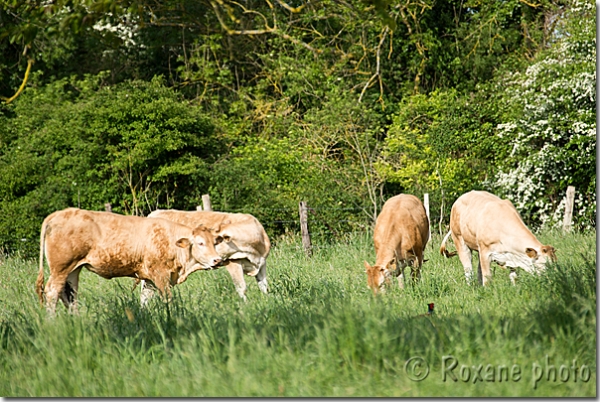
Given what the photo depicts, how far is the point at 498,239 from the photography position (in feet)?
31.1

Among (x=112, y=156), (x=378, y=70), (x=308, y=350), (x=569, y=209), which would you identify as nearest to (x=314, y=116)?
(x=378, y=70)

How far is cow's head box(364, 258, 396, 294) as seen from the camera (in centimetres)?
874

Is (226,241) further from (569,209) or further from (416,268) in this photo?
(569,209)

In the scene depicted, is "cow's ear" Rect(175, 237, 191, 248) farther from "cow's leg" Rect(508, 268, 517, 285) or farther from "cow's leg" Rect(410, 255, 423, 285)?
"cow's leg" Rect(508, 268, 517, 285)

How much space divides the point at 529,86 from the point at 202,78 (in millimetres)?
9586

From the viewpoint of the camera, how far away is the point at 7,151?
61.8 feet

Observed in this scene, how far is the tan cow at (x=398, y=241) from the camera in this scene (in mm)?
9108

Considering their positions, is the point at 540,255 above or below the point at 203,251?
below

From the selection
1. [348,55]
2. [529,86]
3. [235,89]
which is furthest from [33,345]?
[235,89]

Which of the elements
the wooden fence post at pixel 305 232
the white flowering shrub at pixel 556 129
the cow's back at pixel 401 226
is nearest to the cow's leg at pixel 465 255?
the cow's back at pixel 401 226

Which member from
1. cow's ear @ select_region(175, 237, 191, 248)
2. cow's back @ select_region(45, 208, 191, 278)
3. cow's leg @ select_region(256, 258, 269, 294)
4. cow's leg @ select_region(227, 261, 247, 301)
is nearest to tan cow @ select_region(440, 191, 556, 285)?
cow's leg @ select_region(256, 258, 269, 294)

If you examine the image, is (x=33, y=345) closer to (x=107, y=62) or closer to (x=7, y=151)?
(x=7, y=151)

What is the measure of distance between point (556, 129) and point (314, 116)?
623 centimetres

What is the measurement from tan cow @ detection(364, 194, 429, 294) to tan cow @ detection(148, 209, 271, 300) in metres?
1.62
